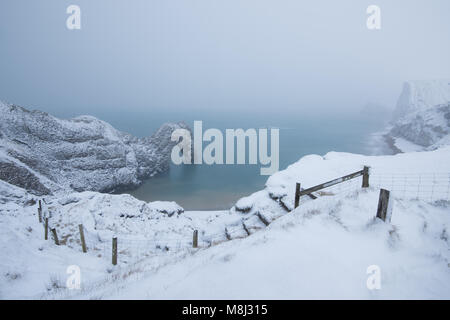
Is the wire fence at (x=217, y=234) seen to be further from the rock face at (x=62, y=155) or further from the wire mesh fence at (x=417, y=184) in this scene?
the rock face at (x=62, y=155)

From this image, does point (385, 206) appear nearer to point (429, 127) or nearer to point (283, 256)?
point (283, 256)

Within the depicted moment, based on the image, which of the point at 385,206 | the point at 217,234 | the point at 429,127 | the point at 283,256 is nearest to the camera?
the point at 283,256

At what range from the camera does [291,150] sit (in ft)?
310

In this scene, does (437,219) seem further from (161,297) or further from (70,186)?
(70,186)

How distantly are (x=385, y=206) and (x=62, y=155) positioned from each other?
50771 millimetres

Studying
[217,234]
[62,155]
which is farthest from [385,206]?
[62,155]

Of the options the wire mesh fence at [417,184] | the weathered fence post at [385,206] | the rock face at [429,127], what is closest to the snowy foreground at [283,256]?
the wire mesh fence at [417,184]

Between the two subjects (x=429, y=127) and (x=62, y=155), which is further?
(x=429, y=127)

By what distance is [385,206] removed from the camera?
19.4 ft

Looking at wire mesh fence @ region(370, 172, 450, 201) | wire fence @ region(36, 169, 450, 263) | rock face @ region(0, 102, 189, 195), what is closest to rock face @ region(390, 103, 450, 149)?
wire mesh fence @ region(370, 172, 450, 201)
